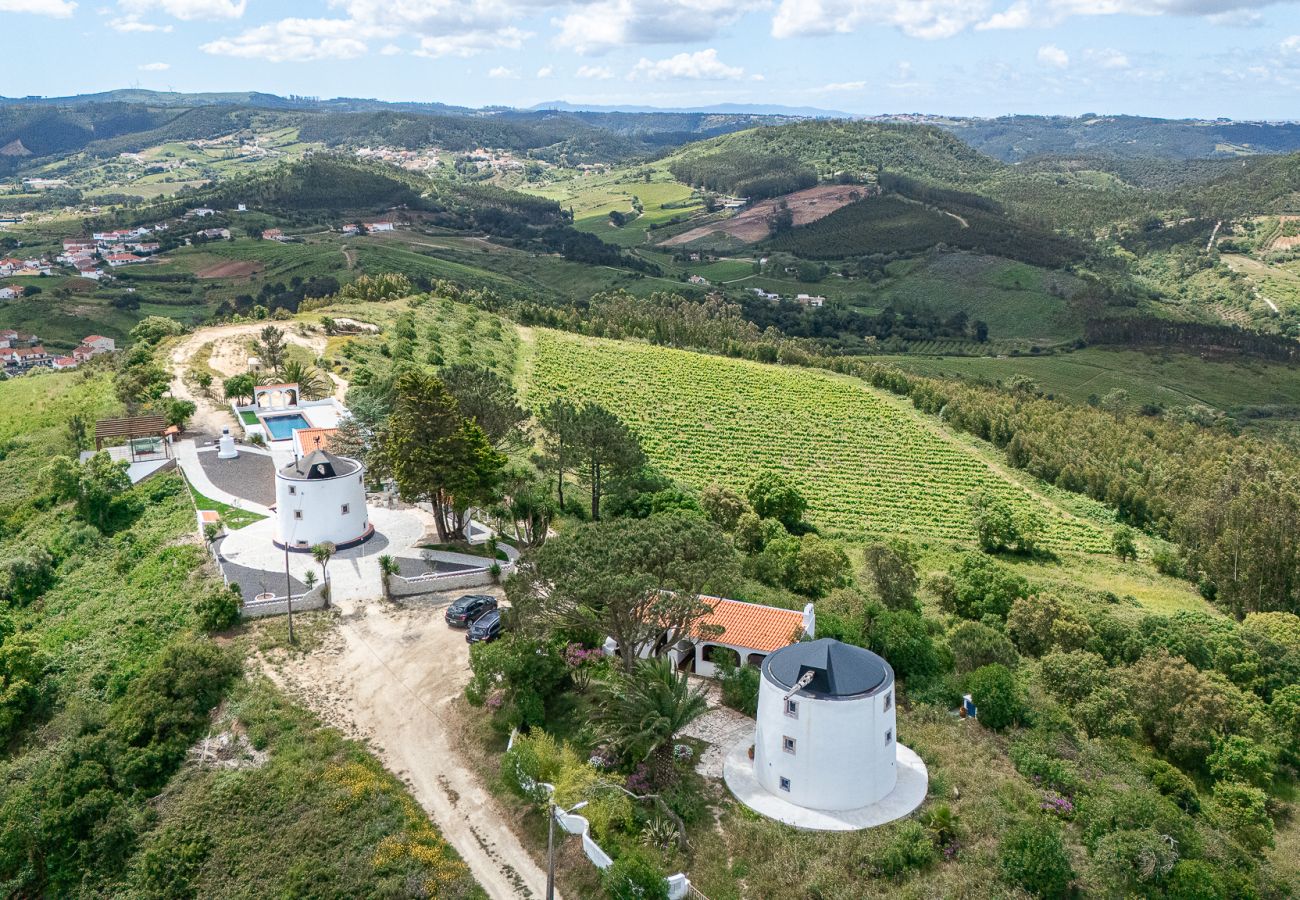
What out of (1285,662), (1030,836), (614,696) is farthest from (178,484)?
(1285,662)

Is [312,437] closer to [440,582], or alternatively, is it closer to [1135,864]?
[440,582]

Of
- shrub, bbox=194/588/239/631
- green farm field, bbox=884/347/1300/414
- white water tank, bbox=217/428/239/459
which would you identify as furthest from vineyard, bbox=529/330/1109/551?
green farm field, bbox=884/347/1300/414

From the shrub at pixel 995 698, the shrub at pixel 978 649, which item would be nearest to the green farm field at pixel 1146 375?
the shrub at pixel 978 649

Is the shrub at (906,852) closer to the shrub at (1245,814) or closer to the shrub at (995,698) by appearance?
the shrub at (995,698)

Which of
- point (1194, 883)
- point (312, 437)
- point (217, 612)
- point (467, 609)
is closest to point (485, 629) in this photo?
point (467, 609)

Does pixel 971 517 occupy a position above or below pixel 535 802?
below

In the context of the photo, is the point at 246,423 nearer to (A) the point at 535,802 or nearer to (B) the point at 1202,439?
(A) the point at 535,802
